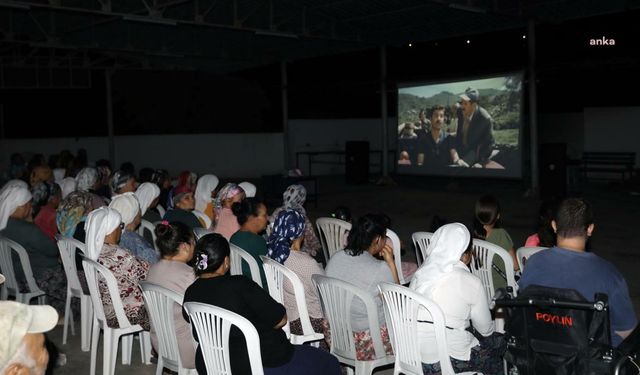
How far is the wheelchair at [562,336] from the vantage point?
2.19 meters

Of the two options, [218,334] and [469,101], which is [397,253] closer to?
[218,334]

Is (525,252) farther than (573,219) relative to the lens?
Yes

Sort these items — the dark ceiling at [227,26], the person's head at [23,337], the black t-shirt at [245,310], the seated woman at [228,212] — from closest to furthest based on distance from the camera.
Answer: the person's head at [23,337]
the black t-shirt at [245,310]
the seated woman at [228,212]
the dark ceiling at [227,26]

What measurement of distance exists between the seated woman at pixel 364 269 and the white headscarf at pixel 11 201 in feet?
Answer: 8.75

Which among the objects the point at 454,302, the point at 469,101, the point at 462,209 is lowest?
the point at 462,209

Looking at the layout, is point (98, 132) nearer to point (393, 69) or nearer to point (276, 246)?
point (393, 69)

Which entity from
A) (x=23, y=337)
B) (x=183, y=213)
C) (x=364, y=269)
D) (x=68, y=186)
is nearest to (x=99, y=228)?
(x=183, y=213)

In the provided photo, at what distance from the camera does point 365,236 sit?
3.41 metres

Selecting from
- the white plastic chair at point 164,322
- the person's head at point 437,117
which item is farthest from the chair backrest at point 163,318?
the person's head at point 437,117

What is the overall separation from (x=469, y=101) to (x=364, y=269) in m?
10.8

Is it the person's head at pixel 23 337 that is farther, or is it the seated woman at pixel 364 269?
the seated woman at pixel 364 269

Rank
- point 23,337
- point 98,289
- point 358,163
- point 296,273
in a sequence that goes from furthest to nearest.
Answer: point 358,163 → point 98,289 → point 296,273 → point 23,337

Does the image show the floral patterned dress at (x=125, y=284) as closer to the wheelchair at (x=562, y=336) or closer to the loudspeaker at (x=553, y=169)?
the wheelchair at (x=562, y=336)

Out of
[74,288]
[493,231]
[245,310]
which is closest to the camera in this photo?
[245,310]
